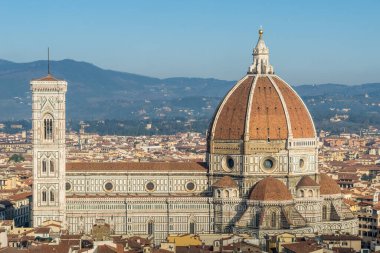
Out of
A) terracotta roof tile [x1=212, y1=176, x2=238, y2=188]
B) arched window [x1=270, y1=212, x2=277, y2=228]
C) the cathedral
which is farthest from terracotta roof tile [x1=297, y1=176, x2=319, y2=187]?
terracotta roof tile [x1=212, y1=176, x2=238, y2=188]

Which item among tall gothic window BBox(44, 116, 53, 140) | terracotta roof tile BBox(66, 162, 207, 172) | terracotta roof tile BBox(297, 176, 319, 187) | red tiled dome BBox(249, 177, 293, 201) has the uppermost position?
tall gothic window BBox(44, 116, 53, 140)

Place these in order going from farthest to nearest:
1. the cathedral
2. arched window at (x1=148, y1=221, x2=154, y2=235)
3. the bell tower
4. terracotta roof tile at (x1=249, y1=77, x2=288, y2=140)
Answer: terracotta roof tile at (x1=249, y1=77, x2=288, y2=140) → arched window at (x1=148, y1=221, x2=154, y2=235) → the bell tower → the cathedral

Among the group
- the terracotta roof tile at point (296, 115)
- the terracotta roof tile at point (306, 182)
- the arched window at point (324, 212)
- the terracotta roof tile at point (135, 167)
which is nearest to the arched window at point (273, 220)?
the terracotta roof tile at point (306, 182)

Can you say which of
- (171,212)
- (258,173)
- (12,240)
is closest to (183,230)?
(171,212)

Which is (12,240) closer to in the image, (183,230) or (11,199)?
(183,230)

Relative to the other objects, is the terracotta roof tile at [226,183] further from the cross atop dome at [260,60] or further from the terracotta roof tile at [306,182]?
the cross atop dome at [260,60]

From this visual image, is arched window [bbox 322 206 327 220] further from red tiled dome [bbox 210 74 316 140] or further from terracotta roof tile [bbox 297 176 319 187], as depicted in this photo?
red tiled dome [bbox 210 74 316 140]

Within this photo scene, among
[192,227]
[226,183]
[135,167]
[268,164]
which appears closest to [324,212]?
[268,164]
